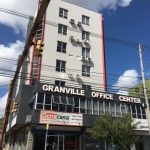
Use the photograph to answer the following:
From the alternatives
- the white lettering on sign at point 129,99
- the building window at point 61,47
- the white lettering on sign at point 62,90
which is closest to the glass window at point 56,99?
the white lettering on sign at point 62,90

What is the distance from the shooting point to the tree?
731 inches

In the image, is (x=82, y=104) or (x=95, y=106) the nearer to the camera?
(x=82, y=104)

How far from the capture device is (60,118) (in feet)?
68.1

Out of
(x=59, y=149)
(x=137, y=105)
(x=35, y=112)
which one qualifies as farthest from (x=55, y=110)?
(x=137, y=105)

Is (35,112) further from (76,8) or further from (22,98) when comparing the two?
A: (76,8)

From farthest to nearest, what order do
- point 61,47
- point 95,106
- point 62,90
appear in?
point 61,47 < point 95,106 < point 62,90

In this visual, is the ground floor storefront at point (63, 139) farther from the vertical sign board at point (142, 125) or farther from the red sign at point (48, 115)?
the vertical sign board at point (142, 125)

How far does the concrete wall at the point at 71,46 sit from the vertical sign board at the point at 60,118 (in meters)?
7.02

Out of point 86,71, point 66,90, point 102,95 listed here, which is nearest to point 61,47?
point 86,71

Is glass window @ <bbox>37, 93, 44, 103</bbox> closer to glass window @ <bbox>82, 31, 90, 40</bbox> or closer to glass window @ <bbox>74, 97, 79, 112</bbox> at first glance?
glass window @ <bbox>74, 97, 79, 112</bbox>

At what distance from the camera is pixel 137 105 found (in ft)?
87.7

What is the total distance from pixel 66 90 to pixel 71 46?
11.1 meters

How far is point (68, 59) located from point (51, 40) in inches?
166

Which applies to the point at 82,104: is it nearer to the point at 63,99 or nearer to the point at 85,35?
the point at 63,99
